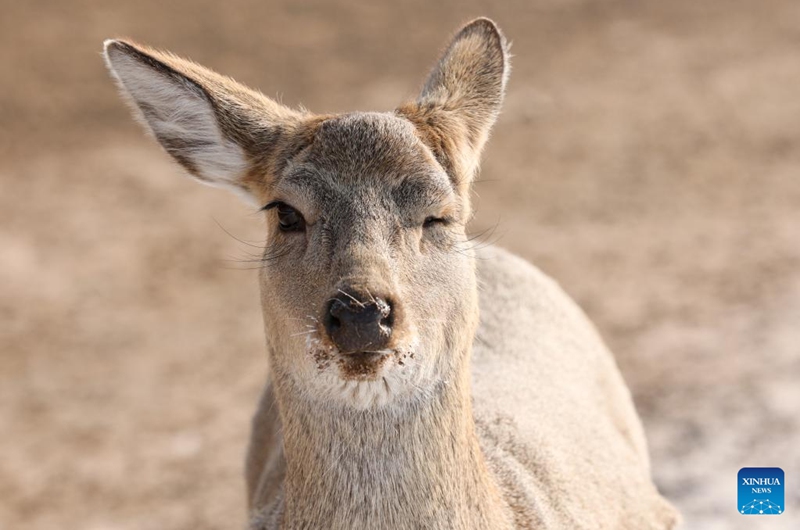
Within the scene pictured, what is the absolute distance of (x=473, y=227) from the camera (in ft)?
36.7

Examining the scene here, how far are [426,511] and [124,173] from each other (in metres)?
9.95

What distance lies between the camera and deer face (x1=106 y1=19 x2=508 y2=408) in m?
3.62

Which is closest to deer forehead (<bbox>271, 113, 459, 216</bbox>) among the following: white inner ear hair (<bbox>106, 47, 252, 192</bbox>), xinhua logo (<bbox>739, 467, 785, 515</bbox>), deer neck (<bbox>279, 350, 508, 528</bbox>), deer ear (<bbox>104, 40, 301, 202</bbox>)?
deer ear (<bbox>104, 40, 301, 202</bbox>)

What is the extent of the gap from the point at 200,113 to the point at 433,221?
110 cm

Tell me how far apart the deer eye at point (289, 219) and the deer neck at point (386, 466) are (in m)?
0.66

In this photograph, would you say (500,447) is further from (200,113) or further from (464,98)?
(200,113)

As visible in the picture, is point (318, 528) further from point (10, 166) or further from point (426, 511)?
point (10, 166)

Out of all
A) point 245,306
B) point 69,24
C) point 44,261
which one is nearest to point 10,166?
point 44,261

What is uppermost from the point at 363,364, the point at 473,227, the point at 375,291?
the point at 473,227

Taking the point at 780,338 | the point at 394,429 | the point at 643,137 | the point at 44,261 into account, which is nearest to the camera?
the point at 394,429

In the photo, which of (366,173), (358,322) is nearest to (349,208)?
(366,173)

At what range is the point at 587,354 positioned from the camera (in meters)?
6.11

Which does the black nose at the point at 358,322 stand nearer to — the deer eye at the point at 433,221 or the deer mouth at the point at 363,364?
the deer mouth at the point at 363,364

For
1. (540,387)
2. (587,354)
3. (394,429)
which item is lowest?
(394,429)
